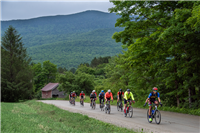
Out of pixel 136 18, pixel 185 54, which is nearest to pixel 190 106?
pixel 185 54

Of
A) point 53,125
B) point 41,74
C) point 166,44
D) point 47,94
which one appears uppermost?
point 166,44

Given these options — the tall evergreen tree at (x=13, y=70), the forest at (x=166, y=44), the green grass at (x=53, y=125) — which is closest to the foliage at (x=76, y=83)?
the tall evergreen tree at (x=13, y=70)

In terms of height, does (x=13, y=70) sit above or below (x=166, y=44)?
below

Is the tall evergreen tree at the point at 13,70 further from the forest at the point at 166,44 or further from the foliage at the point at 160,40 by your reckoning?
the foliage at the point at 160,40

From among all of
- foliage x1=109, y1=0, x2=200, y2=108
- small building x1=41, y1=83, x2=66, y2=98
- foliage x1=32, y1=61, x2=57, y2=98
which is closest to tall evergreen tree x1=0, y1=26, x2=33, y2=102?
small building x1=41, y1=83, x2=66, y2=98

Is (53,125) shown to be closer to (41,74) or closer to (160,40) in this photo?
(160,40)

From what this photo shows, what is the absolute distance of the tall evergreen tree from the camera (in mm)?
46469

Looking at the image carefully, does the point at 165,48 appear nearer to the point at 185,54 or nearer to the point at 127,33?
the point at 185,54

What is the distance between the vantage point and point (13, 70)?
158 ft

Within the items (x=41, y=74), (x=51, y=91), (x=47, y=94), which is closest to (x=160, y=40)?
(x=51, y=91)

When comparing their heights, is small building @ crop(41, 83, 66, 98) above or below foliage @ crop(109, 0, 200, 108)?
below

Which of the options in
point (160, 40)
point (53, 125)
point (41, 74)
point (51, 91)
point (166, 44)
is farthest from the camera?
point (41, 74)

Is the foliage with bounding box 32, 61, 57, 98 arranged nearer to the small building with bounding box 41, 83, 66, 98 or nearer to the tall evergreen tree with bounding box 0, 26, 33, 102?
the small building with bounding box 41, 83, 66, 98

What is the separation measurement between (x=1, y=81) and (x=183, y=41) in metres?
40.7
